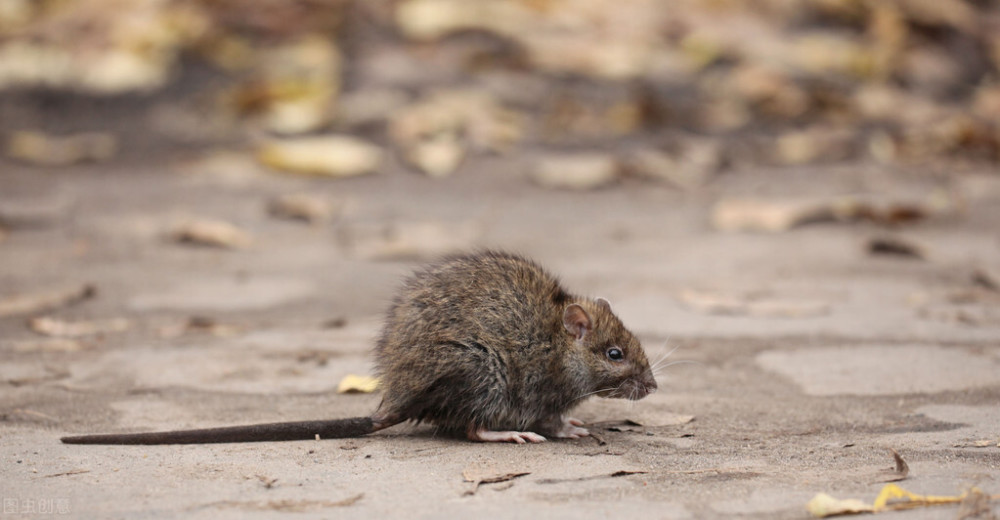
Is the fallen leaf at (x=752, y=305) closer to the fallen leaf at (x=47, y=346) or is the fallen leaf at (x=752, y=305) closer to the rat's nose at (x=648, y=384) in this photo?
the rat's nose at (x=648, y=384)

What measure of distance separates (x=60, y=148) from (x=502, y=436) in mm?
8356

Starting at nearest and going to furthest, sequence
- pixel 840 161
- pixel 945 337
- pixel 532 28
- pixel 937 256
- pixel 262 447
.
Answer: pixel 262 447, pixel 945 337, pixel 937 256, pixel 840 161, pixel 532 28

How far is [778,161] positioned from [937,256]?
3229 mm

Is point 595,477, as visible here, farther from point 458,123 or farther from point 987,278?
point 458,123

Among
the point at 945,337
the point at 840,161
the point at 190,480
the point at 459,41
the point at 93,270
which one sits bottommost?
the point at 190,480

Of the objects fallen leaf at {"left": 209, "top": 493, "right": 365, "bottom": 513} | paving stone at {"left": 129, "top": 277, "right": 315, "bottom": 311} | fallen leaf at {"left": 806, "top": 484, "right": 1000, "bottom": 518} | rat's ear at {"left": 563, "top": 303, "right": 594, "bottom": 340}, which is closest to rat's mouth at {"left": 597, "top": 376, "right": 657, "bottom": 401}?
rat's ear at {"left": 563, "top": 303, "right": 594, "bottom": 340}

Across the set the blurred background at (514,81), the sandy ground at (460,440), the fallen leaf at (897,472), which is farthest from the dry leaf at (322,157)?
the fallen leaf at (897,472)

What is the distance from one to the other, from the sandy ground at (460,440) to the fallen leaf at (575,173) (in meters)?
0.23

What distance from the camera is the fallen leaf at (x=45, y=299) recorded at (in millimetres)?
6348

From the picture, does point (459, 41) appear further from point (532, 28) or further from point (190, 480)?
point (190, 480)

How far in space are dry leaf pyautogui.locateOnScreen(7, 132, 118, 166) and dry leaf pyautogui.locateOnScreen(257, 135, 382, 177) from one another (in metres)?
1.67

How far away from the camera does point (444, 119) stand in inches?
435

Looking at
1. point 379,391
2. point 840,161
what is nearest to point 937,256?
point 840,161

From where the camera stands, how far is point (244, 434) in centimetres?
402
